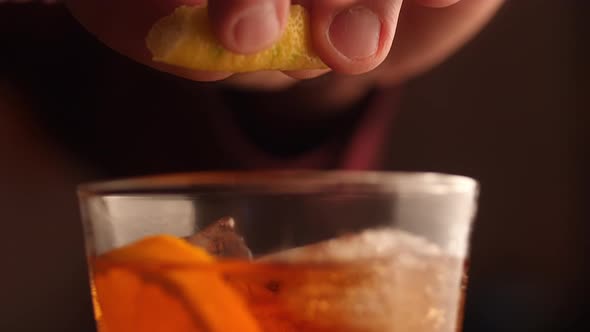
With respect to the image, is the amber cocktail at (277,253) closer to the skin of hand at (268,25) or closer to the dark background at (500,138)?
the skin of hand at (268,25)

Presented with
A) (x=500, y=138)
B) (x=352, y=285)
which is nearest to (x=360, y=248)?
(x=352, y=285)

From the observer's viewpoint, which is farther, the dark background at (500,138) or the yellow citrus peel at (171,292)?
the dark background at (500,138)

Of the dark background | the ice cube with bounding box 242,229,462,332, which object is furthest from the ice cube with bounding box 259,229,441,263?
the dark background

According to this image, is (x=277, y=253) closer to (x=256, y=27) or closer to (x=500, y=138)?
(x=256, y=27)

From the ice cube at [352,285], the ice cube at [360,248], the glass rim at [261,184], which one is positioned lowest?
the ice cube at [352,285]

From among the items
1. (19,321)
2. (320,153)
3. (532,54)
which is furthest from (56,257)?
(532,54)

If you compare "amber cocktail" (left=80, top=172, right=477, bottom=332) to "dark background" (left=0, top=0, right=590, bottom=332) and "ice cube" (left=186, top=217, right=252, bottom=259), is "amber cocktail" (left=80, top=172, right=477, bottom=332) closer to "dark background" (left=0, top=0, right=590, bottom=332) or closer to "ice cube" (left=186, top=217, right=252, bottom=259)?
"ice cube" (left=186, top=217, right=252, bottom=259)

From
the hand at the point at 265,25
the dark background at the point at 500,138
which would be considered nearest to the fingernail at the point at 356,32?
the hand at the point at 265,25
